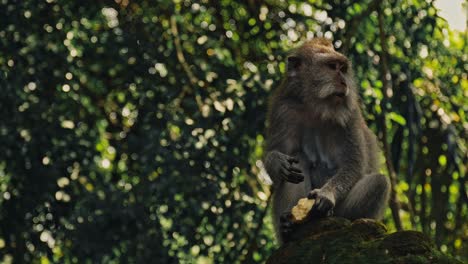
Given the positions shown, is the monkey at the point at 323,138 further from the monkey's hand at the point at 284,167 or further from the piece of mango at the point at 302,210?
the piece of mango at the point at 302,210

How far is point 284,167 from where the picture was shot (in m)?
5.48

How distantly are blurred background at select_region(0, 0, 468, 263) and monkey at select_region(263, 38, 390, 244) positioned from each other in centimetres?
191

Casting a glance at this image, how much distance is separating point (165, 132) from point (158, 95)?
34cm

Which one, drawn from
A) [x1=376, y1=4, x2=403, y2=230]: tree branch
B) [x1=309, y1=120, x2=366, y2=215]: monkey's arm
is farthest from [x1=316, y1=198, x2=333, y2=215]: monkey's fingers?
[x1=376, y1=4, x2=403, y2=230]: tree branch

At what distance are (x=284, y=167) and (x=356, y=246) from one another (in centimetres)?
127

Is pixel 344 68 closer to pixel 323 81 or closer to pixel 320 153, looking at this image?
pixel 323 81

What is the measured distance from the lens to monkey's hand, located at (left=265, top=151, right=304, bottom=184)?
17.9 ft

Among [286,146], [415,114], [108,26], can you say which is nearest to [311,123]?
[286,146]

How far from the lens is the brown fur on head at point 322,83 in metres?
5.82

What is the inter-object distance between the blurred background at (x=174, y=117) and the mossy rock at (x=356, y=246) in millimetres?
3357

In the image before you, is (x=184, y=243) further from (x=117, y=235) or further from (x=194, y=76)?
(x=194, y=76)

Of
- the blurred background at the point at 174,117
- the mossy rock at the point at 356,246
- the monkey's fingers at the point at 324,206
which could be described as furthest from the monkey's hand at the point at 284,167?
the blurred background at the point at 174,117

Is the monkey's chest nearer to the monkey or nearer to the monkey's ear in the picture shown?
the monkey

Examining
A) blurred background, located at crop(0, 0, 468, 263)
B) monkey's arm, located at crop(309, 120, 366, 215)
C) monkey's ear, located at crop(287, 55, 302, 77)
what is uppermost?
monkey's ear, located at crop(287, 55, 302, 77)
